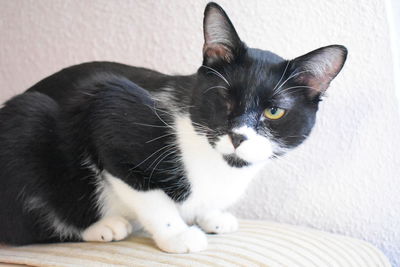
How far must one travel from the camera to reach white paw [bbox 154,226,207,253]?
2.69 feet

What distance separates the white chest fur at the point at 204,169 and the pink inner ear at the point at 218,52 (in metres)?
0.13

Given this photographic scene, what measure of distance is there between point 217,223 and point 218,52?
14.6 inches

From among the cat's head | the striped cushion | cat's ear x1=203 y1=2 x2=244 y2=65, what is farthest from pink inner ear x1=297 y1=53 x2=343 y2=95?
the striped cushion

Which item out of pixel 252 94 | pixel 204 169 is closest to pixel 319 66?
pixel 252 94

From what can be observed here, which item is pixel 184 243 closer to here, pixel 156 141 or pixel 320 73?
pixel 156 141

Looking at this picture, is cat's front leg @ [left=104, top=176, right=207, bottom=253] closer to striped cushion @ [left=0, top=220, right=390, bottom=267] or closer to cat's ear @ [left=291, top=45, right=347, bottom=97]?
striped cushion @ [left=0, top=220, right=390, bottom=267]

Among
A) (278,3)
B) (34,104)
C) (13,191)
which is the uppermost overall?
(278,3)

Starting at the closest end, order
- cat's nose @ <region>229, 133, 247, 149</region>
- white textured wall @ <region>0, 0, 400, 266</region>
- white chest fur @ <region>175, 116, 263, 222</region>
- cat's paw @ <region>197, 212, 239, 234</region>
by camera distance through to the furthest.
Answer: cat's nose @ <region>229, 133, 247, 149</region> < white chest fur @ <region>175, 116, 263, 222</region> < cat's paw @ <region>197, 212, 239, 234</region> < white textured wall @ <region>0, 0, 400, 266</region>

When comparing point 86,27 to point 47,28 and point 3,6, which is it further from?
point 3,6

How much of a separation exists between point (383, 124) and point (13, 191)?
849 mm

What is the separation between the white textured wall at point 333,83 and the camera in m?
1.11

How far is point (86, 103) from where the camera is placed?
896 mm

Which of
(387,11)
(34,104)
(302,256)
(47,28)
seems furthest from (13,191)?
(387,11)

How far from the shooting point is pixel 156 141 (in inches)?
34.1
